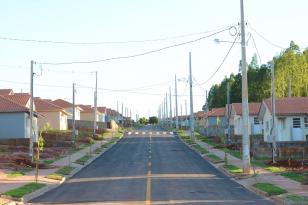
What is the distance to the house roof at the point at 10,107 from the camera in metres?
60.6

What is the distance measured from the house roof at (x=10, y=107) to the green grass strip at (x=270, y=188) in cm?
3989

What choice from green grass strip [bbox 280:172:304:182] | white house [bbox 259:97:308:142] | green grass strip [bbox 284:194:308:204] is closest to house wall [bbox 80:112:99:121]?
white house [bbox 259:97:308:142]

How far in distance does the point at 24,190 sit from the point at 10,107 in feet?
128

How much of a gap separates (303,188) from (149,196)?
586 centimetres

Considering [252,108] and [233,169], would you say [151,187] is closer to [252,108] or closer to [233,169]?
[233,169]

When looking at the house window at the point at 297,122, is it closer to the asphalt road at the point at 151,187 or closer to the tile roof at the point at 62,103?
the asphalt road at the point at 151,187

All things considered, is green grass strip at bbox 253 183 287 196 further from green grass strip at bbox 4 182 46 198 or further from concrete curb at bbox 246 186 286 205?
green grass strip at bbox 4 182 46 198

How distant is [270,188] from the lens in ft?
74.8

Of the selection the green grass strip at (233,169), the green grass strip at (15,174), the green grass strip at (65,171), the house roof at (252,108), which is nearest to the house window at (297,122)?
the house roof at (252,108)

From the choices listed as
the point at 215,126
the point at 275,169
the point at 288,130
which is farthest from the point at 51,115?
the point at 275,169

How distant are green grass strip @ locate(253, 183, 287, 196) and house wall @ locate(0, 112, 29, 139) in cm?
4014

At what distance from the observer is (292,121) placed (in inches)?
2157

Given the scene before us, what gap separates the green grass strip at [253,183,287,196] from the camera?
21406 millimetres

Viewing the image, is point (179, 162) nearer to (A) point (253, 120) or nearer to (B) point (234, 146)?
(B) point (234, 146)
